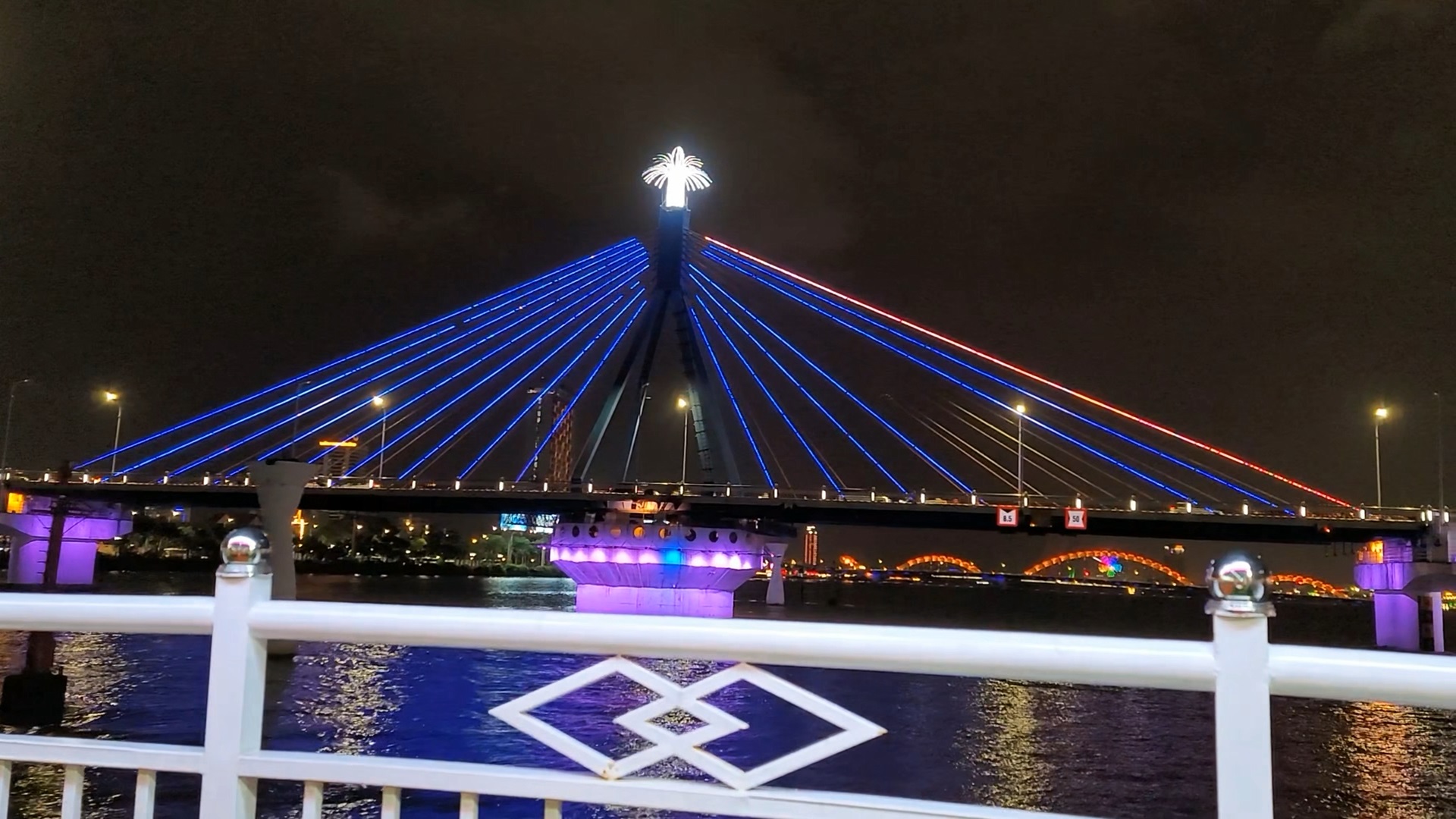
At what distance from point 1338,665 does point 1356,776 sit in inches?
573

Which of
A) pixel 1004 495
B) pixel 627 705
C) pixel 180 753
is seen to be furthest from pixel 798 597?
pixel 180 753

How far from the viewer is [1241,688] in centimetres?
188

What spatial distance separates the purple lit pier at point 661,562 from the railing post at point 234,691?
46.9 meters

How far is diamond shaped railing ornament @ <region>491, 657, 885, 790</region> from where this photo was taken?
80.6 inches

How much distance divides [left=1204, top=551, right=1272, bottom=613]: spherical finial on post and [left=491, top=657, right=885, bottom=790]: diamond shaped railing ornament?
0.67 m

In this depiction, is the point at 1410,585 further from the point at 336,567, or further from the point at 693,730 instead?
the point at 336,567

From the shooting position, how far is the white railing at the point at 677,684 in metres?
1.88

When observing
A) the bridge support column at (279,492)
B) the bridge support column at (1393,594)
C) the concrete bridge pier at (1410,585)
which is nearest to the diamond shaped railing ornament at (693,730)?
the bridge support column at (279,492)

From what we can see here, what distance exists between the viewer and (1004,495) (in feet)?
171

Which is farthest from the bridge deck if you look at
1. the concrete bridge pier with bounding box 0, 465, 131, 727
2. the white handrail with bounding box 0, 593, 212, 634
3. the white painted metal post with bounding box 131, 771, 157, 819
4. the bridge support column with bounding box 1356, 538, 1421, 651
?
the white painted metal post with bounding box 131, 771, 157, 819

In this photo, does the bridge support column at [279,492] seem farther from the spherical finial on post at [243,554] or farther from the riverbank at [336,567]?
the riverbank at [336,567]

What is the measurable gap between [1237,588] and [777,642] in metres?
0.82

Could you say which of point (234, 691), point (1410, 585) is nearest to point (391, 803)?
point (234, 691)

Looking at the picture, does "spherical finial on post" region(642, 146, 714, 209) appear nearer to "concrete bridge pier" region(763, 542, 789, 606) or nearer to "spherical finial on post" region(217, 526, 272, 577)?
"concrete bridge pier" region(763, 542, 789, 606)
